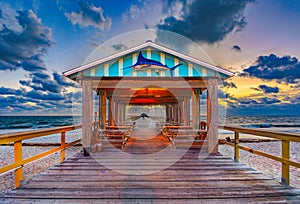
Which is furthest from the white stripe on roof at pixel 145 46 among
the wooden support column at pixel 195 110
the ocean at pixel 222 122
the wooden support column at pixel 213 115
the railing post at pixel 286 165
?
the ocean at pixel 222 122

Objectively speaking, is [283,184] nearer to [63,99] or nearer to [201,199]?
[201,199]

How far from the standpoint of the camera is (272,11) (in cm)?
1062

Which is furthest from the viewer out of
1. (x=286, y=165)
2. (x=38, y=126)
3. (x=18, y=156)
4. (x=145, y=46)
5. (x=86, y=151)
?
(x=38, y=126)

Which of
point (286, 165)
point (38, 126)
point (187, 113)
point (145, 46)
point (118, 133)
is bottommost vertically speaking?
point (38, 126)

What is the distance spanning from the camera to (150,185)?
3834 mm

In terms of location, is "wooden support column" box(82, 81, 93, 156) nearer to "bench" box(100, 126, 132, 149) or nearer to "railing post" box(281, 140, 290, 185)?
"bench" box(100, 126, 132, 149)

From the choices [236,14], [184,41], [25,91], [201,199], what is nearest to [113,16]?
[184,41]

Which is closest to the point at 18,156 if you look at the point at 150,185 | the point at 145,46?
the point at 150,185

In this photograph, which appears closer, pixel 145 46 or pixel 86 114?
pixel 86 114

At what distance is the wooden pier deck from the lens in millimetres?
3293

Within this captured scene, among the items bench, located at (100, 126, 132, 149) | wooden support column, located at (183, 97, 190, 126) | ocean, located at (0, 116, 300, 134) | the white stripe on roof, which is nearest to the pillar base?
bench, located at (100, 126, 132, 149)

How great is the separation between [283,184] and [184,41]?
9.59 meters

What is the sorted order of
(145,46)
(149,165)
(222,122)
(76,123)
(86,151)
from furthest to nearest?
(222,122) → (76,123) → (145,46) → (86,151) → (149,165)

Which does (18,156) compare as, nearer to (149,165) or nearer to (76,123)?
(149,165)
